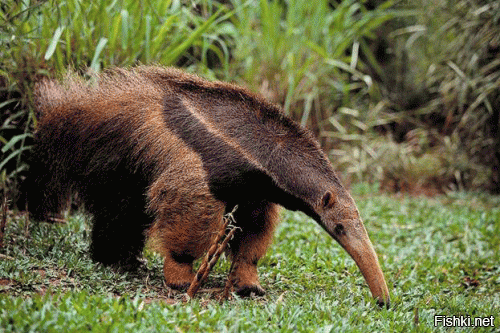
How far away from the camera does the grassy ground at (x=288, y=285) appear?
3098 mm

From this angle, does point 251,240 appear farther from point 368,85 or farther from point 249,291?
point 368,85

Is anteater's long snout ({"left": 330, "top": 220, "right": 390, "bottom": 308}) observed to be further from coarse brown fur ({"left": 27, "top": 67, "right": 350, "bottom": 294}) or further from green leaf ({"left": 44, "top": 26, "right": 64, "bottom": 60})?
green leaf ({"left": 44, "top": 26, "right": 64, "bottom": 60})

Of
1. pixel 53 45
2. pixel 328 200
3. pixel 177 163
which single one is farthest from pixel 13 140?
pixel 328 200

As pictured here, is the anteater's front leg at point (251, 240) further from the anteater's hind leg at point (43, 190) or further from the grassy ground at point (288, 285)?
the anteater's hind leg at point (43, 190)

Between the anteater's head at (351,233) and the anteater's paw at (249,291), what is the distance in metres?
0.69

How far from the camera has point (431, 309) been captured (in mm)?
4145

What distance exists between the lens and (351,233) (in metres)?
3.88

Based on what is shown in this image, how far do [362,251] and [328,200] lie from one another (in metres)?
0.40

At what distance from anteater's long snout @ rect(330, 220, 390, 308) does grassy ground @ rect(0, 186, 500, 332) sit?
0.54 ft

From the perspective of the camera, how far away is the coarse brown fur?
3861 mm

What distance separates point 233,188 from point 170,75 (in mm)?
1060

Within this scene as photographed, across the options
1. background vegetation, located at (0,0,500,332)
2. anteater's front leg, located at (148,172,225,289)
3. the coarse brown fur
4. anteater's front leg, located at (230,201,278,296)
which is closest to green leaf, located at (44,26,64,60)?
background vegetation, located at (0,0,500,332)

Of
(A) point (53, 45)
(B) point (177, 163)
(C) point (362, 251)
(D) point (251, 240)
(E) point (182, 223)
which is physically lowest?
(D) point (251, 240)

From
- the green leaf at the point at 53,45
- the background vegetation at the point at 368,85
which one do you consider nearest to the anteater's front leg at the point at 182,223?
the green leaf at the point at 53,45
